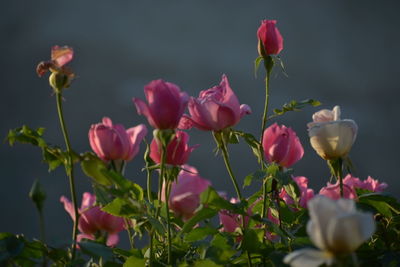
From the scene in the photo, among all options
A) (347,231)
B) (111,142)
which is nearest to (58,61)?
(111,142)

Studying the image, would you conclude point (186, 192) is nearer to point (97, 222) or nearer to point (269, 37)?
point (97, 222)

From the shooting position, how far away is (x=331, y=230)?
1.54 feet

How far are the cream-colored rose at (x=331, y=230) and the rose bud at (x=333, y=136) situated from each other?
0.37m

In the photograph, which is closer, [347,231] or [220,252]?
[347,231]

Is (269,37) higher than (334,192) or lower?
higher

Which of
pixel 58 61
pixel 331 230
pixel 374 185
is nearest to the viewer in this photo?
pixel 331 230

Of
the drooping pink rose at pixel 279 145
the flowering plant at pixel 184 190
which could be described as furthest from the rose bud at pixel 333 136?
the drooping pink rose at pixel 279 145

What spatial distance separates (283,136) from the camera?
98 centimetres

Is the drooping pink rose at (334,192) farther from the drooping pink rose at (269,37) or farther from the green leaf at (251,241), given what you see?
the drooping pink rose at (269,37)

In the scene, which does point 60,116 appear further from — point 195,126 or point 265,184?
point 265,184

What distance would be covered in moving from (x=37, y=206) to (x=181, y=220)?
0.25 metres

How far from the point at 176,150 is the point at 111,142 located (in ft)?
0.32

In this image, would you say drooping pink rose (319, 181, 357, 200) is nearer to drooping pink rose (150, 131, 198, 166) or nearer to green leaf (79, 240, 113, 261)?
drooping pink rose (150, 131, 198, 166)

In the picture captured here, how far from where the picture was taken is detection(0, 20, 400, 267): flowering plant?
0.69 metres
